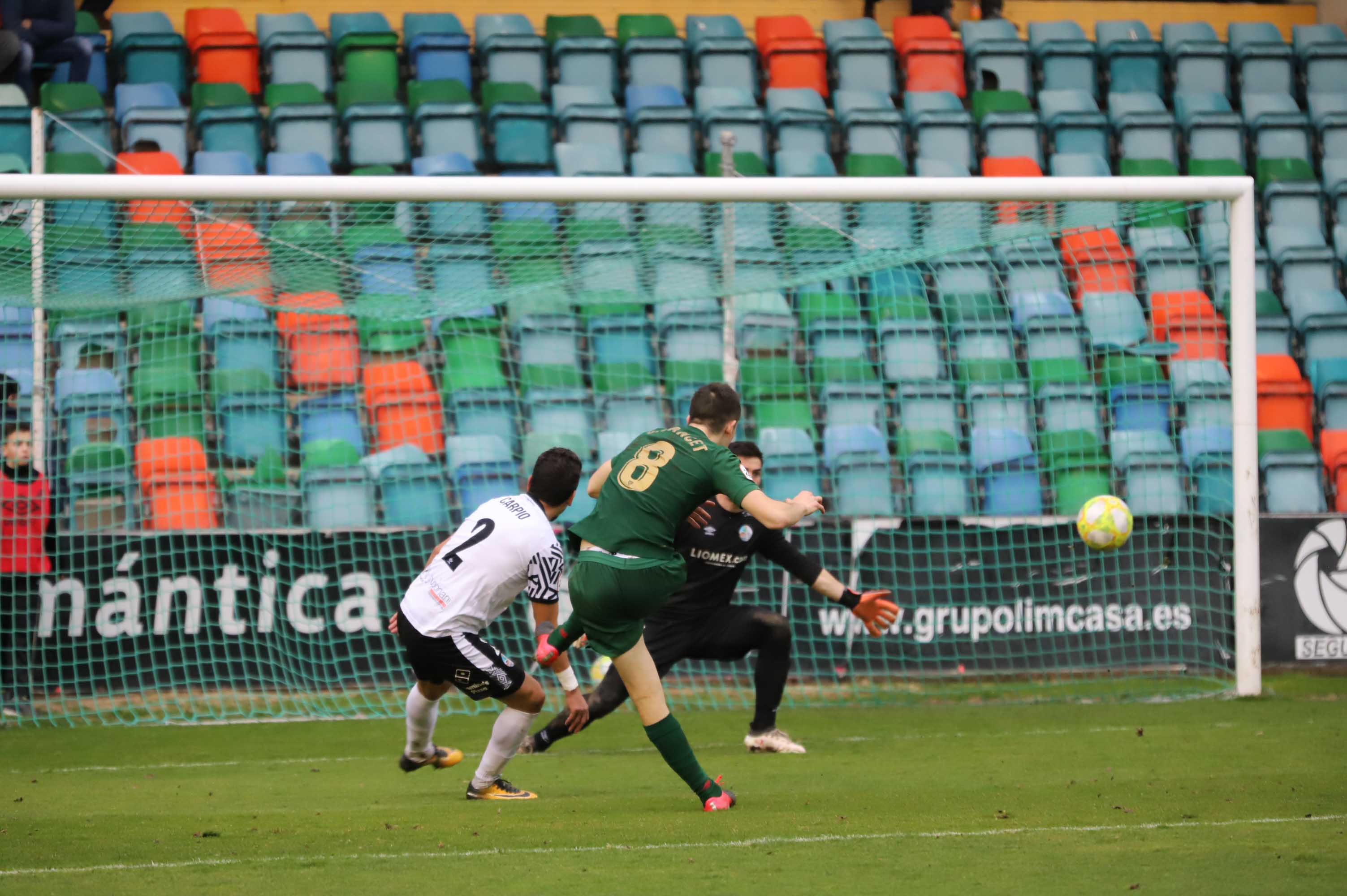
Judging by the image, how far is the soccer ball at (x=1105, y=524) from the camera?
27.4 feet

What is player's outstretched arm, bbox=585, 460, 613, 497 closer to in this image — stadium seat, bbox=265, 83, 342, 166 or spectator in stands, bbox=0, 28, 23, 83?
stadium seat, bbox=265, 83, 342, 166

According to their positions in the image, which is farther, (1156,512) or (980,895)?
(1156,512)

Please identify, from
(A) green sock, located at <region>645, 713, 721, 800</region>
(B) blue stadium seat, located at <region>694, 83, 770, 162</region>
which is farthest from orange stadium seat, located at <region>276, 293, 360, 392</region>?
(A) green sock, located at <region>645, 713, 721, 800</region>

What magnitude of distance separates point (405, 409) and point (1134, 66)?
29.0 feet

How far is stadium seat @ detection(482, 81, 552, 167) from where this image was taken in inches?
505

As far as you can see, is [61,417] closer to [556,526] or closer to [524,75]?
[556,526]

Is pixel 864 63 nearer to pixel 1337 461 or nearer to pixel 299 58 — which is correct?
pixel 299 58

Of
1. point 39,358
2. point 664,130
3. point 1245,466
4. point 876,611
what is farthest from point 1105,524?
point 39,358

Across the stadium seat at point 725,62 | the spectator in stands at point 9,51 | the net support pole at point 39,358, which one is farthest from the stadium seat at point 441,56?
the net support pole at point 39,358

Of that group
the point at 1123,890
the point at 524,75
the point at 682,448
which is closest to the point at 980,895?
the point at 1123,890

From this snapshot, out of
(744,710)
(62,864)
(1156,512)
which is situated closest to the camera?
(62,864)

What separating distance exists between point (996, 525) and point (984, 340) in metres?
2.10

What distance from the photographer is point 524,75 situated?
13.8 m

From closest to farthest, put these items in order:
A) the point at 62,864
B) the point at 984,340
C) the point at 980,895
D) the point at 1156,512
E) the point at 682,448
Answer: the point at 980,895
the point at 62,864
the point at 682,448
the point at 1156,512
the point at 984,340
